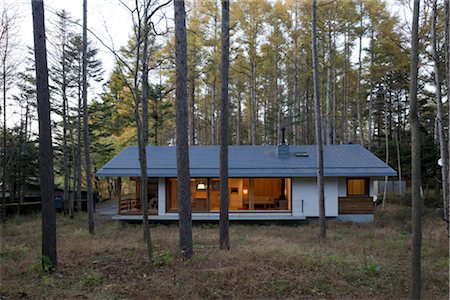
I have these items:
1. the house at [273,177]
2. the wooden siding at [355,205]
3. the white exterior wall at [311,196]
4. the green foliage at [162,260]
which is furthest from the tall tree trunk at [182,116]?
the wooden siding at [355,205]

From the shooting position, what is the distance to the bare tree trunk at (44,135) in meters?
6.49

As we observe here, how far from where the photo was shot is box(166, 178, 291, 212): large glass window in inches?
609

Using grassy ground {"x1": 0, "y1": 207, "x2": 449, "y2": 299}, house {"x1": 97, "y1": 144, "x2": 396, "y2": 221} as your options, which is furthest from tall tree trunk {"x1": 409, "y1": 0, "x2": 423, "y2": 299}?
house {"x1": 97, "y1": 144, "x2": 396, "y2": 221}

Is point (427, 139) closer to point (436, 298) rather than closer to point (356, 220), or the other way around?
point (356, 220)

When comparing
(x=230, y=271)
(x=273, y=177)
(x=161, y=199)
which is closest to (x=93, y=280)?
(x=230, y=271)

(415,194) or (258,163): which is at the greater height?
(258,163)

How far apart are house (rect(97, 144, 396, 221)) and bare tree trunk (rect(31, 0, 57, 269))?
8.27 m

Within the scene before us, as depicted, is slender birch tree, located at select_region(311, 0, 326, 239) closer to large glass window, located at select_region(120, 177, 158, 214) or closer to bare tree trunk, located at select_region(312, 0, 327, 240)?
bare tree trunk, located at select_region(312, 0, 327, 240)

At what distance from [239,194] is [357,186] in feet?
18.7

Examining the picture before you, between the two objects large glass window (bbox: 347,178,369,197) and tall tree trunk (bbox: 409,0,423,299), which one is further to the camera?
large glass window (bbox: 347,178,369,197)

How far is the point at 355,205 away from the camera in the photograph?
15125 mm

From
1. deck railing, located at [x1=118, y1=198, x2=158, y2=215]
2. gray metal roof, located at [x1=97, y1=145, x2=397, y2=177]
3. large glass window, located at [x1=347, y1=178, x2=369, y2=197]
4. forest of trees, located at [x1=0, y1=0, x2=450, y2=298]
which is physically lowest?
deck railing, located at [x1=118, y1=198, x2=158, y2=215]

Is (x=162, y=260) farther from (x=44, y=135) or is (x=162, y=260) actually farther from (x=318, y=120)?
(x=318, y=120)

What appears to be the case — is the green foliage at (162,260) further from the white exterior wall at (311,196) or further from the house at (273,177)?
the white exterior wall at (311,196)
